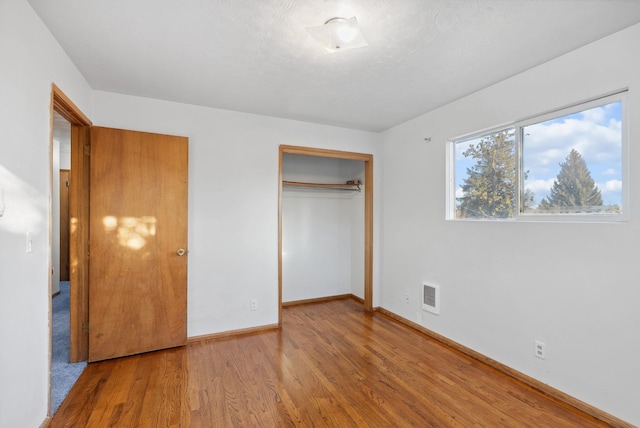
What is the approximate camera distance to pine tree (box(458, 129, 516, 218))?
263cm

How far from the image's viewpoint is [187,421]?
191 centimetres

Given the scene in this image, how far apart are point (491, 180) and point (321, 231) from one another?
2515mm

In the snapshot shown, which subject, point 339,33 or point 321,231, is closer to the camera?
point 339,33

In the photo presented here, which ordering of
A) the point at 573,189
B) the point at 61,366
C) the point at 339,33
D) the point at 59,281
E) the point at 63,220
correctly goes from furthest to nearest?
the point at 63,220 → the point at 59,281 → the point at 61,366 → the point at 573,189 → the point at 339,33

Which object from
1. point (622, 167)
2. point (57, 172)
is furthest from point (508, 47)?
point (57, 172)

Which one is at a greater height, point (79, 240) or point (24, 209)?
point (24, 209)

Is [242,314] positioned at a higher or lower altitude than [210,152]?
lower

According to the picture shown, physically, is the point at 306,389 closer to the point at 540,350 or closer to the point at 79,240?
the point at 540,350

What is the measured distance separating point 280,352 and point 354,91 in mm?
2581

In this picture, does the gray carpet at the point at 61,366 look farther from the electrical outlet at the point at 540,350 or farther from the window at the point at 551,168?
the window at the point at 551,168

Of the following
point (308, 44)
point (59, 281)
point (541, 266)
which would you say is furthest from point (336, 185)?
point (59, 281)

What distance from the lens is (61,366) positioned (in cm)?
257

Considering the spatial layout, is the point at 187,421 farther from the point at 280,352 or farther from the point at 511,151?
the point at 511,151

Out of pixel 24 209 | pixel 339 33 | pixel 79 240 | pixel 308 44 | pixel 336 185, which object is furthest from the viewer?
pixel 336 185
